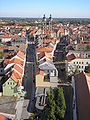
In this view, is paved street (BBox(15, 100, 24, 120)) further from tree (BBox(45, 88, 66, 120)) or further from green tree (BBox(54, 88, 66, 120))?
green tree (BBox(54, 88, 66, 120))

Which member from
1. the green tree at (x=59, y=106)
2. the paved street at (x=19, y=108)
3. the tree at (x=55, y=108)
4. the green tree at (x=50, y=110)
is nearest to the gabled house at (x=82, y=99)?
the green tree at (x=59, y=106)

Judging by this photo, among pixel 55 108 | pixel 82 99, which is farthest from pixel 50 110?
pixel 82 99

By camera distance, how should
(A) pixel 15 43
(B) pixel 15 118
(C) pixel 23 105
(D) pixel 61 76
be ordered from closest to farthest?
(B) pixel 15 118, (C) pixel 23 105, (D) pixel 61 76, (A) pixel 15 43

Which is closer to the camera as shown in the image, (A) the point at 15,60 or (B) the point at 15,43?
(A) the point at 15,60

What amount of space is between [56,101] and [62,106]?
2.04ft

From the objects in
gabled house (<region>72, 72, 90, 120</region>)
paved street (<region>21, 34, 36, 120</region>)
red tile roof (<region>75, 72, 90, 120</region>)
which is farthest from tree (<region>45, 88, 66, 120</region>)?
paved street (<region>21, 34, 36, 120</region>)

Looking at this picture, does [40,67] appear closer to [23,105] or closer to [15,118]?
[23,105]

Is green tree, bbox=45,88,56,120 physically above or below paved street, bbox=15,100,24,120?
above

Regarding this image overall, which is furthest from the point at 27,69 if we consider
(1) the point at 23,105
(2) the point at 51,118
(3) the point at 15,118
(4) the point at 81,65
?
(2) the point at 51,118

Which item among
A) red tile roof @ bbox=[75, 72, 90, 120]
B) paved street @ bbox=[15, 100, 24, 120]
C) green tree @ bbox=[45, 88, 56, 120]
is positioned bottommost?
paved street @ bbox=[15, 100, 24, 120]

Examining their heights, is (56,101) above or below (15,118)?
above

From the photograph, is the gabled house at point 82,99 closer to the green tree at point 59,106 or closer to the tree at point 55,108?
the green tree at point 59,106

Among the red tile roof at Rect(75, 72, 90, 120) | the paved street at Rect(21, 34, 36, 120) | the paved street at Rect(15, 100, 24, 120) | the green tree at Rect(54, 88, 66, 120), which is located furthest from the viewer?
the paved street at Rect(21, 34, 36, 120)

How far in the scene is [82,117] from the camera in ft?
52.1
